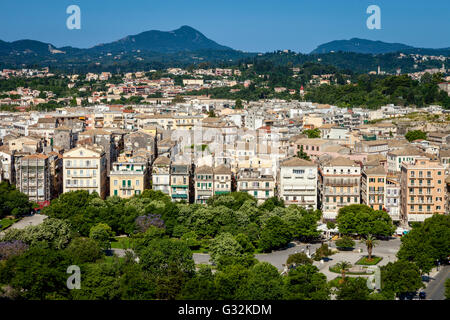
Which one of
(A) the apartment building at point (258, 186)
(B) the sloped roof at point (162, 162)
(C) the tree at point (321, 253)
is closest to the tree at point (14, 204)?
(B) the sloped roof at point (162, 162)

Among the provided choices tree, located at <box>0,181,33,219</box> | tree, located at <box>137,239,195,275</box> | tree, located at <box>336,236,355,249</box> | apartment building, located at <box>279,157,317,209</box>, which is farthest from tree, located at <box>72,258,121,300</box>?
apartment building, located at <box>279,157,317,209</box>

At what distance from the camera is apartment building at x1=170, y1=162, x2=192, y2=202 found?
33.1 m

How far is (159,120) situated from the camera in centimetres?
5353

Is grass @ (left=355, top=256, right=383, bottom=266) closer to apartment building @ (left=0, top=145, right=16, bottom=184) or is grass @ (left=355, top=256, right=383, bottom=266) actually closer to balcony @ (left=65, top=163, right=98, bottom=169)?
balcony @ (left=65, top=163, right=98, bottom=169)

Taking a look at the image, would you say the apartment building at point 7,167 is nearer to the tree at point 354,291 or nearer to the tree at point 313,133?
the tree at point 354,291

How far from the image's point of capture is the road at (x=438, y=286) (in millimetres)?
21659

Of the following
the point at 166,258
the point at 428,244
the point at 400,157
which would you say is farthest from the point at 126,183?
the point at 428,244

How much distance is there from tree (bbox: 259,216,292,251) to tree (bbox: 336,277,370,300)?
6976mm

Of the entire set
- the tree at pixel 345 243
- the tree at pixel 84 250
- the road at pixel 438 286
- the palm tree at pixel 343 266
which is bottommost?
the road at pixel 438 286

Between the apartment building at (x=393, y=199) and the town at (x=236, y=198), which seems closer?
the town at (x=236, y=198)

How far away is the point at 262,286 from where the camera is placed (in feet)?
64.7

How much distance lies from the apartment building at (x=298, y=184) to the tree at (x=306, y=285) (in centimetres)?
1128

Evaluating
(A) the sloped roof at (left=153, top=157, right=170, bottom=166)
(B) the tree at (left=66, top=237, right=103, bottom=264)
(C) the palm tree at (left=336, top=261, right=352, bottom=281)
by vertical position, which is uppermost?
(A) the sloped roof at (left=153, top=157, right=170, bottom=166)

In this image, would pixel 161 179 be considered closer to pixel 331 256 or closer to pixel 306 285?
pixel 331 256
